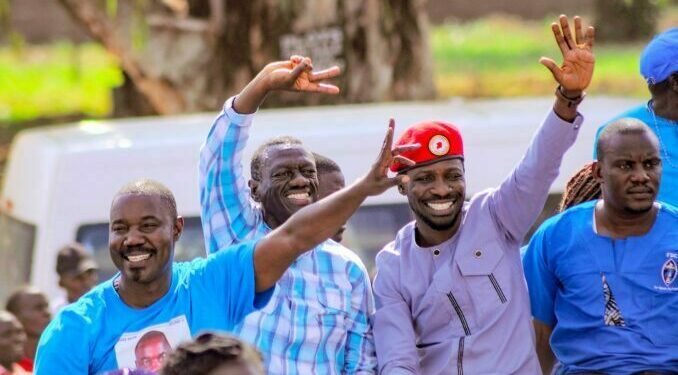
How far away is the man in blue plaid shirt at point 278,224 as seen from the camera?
5.30 metres

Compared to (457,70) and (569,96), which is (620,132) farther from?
(457,70)

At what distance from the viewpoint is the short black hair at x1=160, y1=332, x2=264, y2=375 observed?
3.80 m

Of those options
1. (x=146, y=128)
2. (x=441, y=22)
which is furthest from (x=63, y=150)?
(x=441, y=22)

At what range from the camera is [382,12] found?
11.8 m

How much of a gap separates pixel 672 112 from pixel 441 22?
49.5 ft

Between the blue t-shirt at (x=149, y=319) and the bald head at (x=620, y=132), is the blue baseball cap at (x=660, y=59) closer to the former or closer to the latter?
the bald head at (x=620, y=132)

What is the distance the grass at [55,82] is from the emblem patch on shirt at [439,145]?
10554 mm

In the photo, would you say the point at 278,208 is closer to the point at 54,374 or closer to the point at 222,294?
the point at 222,294

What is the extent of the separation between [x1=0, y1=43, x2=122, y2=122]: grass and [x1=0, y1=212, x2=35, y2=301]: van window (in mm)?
6268

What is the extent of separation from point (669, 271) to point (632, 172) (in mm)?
340

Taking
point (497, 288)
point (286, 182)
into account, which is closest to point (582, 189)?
point (497, 288)

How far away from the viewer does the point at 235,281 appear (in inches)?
195

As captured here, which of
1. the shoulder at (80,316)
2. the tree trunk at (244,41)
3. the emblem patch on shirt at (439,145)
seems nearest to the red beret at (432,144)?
the emblem patch on shirt at (439,145)

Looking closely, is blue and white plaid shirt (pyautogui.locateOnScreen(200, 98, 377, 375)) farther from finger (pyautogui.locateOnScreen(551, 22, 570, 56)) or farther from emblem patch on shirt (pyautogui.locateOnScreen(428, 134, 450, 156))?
finger (pyautogui.locateOnScreen(551, 22, 570, 56))
